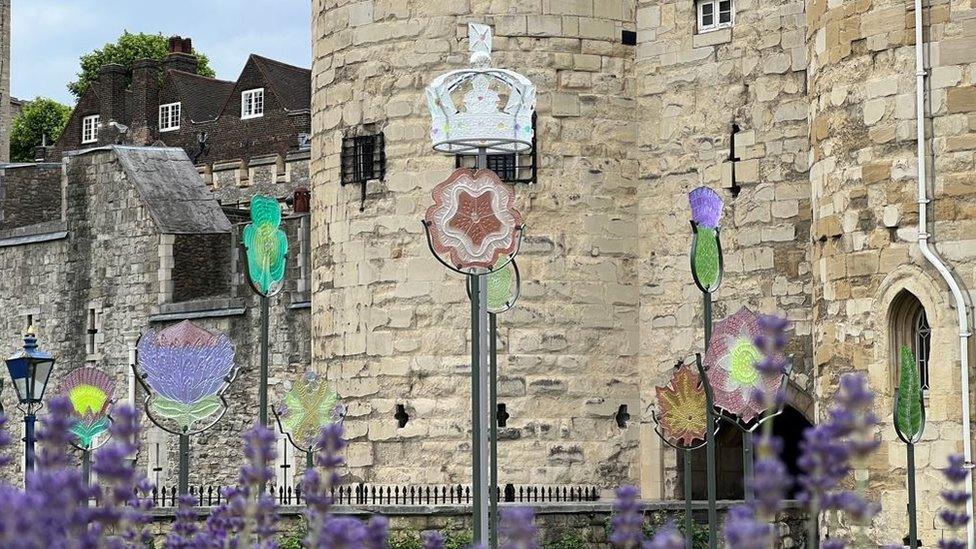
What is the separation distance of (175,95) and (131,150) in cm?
2929

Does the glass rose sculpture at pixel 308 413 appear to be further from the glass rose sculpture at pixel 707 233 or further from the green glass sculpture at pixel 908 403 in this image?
the green glass sculpture at pixel 908 403

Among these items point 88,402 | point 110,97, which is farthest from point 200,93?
point 88,402

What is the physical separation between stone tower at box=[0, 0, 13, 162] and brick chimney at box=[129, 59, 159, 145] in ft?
15.3

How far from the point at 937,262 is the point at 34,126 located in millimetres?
56808

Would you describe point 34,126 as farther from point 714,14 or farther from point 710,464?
point 710,464

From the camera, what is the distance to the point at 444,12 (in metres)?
20.8

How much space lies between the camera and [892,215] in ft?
56.5

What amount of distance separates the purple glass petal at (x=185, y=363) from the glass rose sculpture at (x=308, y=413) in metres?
1.84

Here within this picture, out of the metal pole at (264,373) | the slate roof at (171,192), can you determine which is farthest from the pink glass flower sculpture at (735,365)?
the slate roof at (171,192)

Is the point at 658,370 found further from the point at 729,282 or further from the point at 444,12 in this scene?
the point at 444,12

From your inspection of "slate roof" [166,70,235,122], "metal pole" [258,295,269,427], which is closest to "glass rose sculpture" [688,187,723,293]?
"metal pole" [258,295,269,427]

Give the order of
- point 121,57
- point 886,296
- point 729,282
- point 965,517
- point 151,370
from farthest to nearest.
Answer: point 121,57
point 729,282
point 151,370
point 886,296
point 965,517

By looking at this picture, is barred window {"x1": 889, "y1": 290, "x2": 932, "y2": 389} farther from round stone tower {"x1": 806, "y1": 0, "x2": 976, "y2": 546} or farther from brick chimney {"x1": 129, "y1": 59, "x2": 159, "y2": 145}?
brick chimney {"x1": 129, "y1": 59, "x2": 159, "y2": 145}

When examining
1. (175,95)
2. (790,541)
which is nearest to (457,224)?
(790,541)
